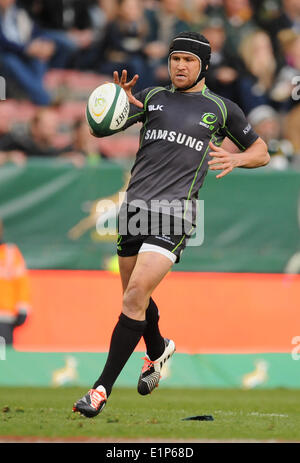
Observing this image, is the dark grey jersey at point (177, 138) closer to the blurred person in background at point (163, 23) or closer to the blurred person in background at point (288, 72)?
the blurred person in background at point (288, 72)

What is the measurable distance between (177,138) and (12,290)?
14.7ft

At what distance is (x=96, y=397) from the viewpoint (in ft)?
21.7

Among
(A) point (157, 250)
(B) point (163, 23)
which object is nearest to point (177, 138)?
(A) point (157, 250)

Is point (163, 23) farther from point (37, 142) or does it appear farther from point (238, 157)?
point (238, 157)

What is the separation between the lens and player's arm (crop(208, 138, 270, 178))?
688cm

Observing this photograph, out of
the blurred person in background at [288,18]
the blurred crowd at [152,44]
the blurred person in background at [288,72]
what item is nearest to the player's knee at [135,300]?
the blurred crowd at [152,44]

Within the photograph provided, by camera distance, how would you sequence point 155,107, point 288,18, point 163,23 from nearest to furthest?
point 155,107 → point 163,23 → point 288,18

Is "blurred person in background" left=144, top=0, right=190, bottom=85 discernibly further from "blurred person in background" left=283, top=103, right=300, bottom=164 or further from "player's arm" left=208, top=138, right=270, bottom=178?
"player's arm" left=208, top=138, right=270, bottom=178

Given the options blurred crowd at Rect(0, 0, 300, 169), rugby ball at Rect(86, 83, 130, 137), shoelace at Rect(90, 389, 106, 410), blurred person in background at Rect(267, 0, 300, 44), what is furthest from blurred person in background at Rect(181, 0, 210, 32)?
shoelace at Rect(90, 389, 106, 410)

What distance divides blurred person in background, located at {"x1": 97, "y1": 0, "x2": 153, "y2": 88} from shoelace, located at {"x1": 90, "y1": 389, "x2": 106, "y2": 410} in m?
9.11

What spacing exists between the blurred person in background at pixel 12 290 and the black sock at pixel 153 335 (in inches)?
135
